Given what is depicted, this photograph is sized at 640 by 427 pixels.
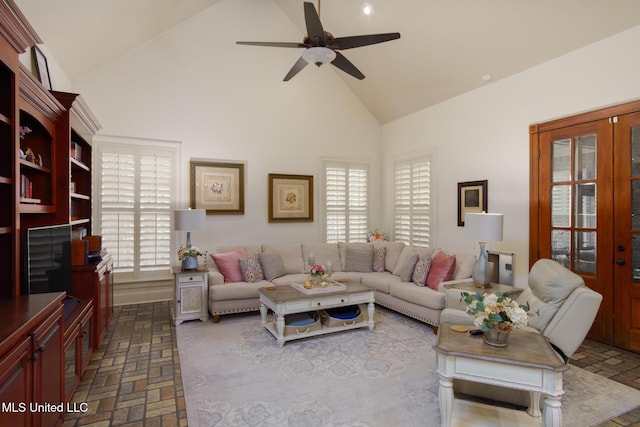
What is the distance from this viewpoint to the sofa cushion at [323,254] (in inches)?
220

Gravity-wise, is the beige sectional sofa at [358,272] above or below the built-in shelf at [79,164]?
below

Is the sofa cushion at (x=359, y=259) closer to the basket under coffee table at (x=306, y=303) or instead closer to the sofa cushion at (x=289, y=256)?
the sofa cushion at (x=289, y=256)

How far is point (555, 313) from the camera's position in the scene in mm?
2459

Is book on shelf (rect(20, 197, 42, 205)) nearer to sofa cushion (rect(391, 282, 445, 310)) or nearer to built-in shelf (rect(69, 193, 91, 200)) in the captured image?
built-in shelf (rect(69, 193, 91, 200))

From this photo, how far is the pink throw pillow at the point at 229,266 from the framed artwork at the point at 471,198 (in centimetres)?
339

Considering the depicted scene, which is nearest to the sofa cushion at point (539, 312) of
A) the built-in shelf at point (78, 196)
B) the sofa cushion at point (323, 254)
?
the sofa cushion at point (323, 254)

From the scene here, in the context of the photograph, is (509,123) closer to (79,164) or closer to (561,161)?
(561,161)

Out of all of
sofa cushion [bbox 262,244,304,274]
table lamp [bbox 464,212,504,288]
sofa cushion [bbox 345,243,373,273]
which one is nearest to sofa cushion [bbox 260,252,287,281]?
sofa cushion [bbox 262,244,304,274]

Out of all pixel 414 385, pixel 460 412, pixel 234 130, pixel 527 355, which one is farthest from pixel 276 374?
pixel 234 130

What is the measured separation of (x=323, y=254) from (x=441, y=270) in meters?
1.95

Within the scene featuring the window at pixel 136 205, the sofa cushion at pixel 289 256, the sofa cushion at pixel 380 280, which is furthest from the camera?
the sofa cushion at pixel 289 256

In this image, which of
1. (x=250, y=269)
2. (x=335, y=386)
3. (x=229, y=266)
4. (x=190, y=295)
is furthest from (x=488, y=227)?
(x=190, y=295)

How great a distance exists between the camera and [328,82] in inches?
256

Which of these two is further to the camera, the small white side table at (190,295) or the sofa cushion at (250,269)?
the sofa cushion at (250,269)
